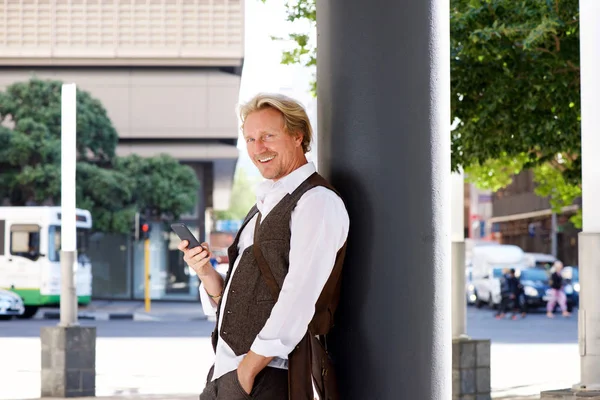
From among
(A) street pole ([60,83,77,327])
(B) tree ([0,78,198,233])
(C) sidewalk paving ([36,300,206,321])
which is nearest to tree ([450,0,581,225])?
(A) street pole ([60,83,77,327])

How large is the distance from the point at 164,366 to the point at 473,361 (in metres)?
6.27

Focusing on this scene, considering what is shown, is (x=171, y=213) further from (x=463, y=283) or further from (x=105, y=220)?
(x=463, y=283)

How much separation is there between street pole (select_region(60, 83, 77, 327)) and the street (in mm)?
1154

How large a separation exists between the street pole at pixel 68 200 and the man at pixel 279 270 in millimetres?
8074

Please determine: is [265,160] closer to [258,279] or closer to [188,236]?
[258,279]

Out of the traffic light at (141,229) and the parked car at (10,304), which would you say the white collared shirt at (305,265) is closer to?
the parked car at (10,304)

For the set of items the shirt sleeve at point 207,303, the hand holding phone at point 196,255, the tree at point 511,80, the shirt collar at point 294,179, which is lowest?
the shirt sleeve at point 207,303

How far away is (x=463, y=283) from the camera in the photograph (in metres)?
10.6

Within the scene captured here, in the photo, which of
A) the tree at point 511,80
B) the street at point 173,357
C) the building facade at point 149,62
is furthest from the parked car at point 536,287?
the tree at point 511,80

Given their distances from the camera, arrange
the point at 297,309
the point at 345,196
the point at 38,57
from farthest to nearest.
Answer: the point at 38,57
the point at 345,196
the point at 297,309

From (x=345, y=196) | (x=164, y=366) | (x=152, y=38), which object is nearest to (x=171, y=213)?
(x=152, y=38)

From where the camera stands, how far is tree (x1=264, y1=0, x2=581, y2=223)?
34.3ft

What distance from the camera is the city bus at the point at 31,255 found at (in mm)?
29484

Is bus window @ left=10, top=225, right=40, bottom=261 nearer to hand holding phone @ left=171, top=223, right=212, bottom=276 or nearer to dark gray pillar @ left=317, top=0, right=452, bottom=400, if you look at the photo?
hand holding phone @ left=171, top=223, right=212, bottom=276
